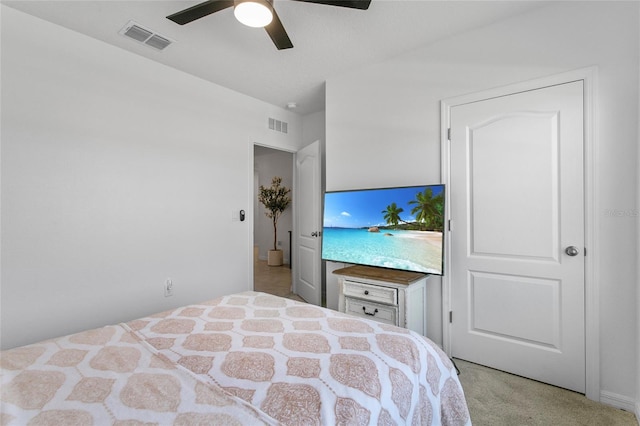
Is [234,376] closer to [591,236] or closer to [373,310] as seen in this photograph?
[373,310]

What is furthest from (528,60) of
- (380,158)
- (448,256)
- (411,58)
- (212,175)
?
(212,175)

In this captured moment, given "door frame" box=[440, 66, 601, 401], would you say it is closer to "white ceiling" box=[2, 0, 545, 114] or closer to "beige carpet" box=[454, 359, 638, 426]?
"beige carpet" box=[454, 359, 638, 426]

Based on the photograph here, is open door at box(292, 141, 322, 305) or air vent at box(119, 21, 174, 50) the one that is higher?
air vent at box(119, 21, 174, 50)

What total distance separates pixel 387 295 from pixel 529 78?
1.89 m

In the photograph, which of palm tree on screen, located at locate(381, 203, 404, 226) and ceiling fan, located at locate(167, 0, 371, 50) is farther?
palm tree on screen, located at locate(381, 203, 404, 226)

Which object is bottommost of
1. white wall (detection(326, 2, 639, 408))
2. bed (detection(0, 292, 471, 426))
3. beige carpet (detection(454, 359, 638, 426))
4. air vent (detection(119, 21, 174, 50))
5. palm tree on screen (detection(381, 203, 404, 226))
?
beige carpet (detection(454, 359, 638, 426))

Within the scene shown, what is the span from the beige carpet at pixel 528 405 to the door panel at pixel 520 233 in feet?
0.38

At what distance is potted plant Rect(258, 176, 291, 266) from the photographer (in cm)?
673

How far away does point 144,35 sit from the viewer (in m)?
2.54

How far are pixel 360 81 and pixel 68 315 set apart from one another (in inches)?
127

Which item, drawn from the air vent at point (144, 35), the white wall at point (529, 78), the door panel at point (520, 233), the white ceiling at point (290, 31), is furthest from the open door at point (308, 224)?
the air vent at point (144, 35)

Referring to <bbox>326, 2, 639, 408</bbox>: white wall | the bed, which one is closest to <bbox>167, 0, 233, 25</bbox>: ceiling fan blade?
<bbox>326, 2, 639, 408</bbox>: white wall

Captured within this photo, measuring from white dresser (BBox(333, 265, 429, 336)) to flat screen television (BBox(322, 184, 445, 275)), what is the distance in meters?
0.13

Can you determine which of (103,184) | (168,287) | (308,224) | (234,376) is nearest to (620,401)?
(234,376)
